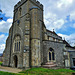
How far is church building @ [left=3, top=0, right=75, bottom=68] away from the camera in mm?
15839

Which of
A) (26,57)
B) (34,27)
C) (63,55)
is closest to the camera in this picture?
(26,57)

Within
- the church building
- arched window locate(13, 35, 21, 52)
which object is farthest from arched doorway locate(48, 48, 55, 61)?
arched window locate(13, 35, 21, 52)

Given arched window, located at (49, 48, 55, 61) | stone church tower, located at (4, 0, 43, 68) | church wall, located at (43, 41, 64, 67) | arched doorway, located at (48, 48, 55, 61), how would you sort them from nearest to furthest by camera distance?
stone church tower, located at (4, 0, 43, 68) < church wall, located at (43, 41, 64, 67) < arched doorway, located at (48, 48, 55, 61) < arched window, located at (49, 48, 55, 61)

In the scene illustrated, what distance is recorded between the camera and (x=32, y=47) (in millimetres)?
16281

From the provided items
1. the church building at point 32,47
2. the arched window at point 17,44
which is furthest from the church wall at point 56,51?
the arched window at point 17,44

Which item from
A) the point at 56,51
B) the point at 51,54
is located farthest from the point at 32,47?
the point at 56,51

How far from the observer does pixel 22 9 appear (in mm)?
21094

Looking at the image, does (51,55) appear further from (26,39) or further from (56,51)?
(26,39)

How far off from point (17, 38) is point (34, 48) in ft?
18.7

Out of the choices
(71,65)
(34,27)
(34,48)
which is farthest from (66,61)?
(34,27)

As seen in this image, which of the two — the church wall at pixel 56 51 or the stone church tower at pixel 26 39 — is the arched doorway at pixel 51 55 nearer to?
the church wall at pixel 56 51

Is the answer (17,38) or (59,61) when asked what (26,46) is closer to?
(17,38)

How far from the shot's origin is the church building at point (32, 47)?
15.8 metres

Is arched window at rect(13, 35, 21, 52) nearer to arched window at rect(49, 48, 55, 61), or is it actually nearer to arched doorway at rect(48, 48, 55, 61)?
arched doorway at rect(48, 48, 55, 61)
